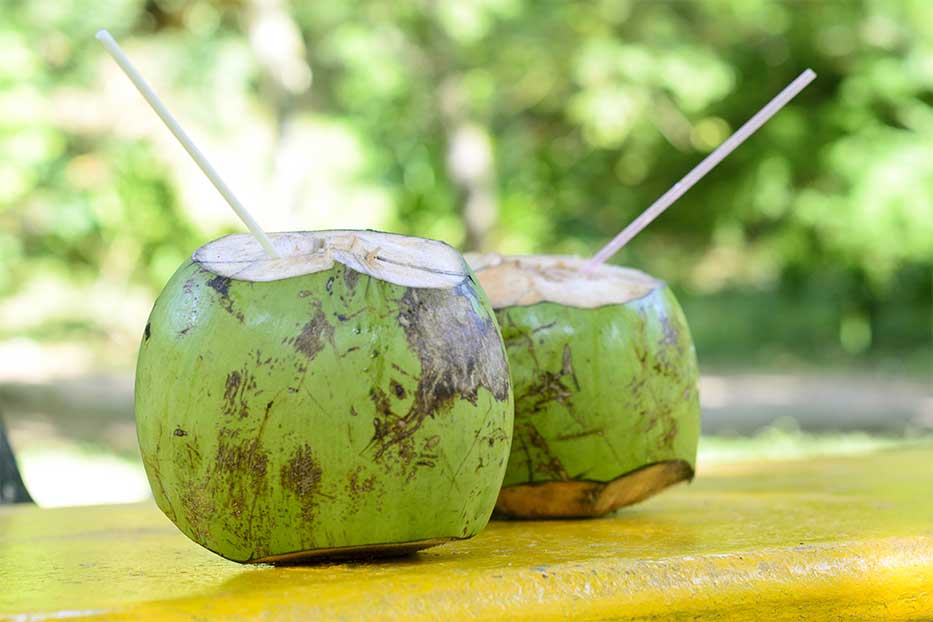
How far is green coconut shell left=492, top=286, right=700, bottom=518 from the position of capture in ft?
5.36

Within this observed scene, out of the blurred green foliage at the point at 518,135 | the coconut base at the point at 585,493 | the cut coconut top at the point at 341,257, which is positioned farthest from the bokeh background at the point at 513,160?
the cut coconut top at the point at 341,257

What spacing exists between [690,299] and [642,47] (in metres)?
5.22

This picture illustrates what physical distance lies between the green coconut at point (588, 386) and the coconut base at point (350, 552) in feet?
1.16

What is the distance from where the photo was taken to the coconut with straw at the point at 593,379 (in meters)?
1.63

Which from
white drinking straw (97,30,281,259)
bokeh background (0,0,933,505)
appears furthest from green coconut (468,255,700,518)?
bokeh background (0,0,933,505)

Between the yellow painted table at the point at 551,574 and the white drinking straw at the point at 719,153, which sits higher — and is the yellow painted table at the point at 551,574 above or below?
below

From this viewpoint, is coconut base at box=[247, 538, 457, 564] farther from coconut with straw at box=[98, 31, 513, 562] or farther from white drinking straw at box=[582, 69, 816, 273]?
white drinking straw at box=[582, 69, 816, 273]

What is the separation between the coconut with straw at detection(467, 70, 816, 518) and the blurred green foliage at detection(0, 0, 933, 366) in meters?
6.87

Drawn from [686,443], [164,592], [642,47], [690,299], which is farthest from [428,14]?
[164,592]

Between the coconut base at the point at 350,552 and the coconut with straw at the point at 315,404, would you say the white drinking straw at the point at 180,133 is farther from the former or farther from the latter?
the coconut base at the point at 350,552

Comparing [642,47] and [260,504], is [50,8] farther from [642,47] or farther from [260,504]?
[260,504]

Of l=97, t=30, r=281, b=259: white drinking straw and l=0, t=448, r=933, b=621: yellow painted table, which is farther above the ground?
l=97, t=30, r=281, b=259: white drinking straw

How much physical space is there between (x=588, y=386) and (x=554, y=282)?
0.17 m

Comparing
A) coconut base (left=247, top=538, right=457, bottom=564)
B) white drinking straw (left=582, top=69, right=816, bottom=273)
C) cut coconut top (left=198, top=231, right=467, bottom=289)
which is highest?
white drinking straw (left=582, top=69, right=816, bottom=273)
